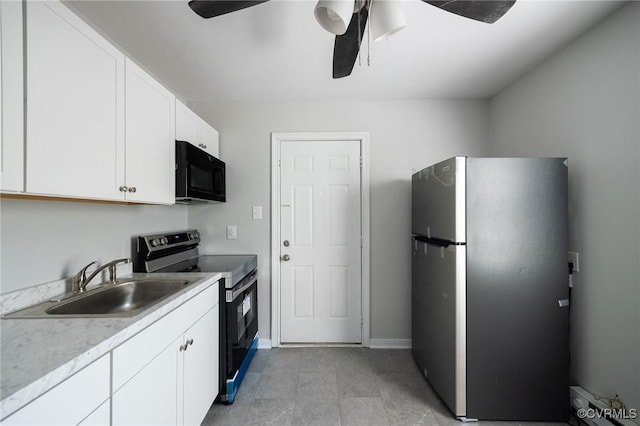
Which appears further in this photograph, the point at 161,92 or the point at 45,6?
the point at 161,92

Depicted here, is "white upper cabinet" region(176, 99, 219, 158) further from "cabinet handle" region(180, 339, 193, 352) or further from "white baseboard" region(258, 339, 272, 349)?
"white baseboard" region(258, 339, 272, 349)

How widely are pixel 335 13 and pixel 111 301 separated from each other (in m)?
1.82

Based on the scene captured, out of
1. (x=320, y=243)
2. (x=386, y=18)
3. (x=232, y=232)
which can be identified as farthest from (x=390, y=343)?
(x=386, y=18)

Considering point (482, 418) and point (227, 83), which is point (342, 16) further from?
point (482, 418)

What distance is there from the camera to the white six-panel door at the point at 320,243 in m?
2.49

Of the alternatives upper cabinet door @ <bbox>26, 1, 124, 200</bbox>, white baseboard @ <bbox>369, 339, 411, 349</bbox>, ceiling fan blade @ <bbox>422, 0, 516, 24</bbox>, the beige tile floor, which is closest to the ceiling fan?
ceiling fan blade @ <bbox>422, 0, 516, 24</bbox>

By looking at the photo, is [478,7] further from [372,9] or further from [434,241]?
[434,241]

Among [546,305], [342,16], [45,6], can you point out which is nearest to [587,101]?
[546,305]

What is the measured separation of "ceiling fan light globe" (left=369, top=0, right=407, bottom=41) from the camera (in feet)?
3.34

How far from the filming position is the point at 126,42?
162 cm

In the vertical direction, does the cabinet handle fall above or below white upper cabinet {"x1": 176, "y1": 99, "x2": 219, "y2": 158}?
below

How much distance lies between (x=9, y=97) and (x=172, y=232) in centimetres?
152

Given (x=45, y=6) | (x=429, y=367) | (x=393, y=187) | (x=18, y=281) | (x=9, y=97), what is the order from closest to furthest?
1. (x=9, y=97)
2. (x=45, y=6)
3. (x=18, y=281)
4. (x=429, y=367)
5. (x=393, y=187)

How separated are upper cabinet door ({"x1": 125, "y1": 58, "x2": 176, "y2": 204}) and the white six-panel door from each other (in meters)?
1.03
